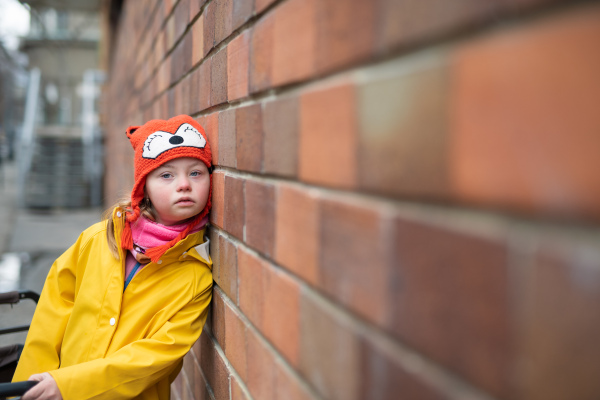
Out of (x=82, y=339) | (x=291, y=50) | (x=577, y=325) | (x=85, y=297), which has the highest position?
(x=291, y=50)

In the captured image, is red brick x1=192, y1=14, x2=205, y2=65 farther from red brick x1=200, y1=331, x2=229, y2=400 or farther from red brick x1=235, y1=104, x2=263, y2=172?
red brick x1=200, y1=331, x2=229, y2=400

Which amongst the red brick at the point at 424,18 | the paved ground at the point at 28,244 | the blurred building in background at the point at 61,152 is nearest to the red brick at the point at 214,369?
the red brick at the point at 424,18

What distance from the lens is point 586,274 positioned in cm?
38

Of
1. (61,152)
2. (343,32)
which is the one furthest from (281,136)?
(61,152)

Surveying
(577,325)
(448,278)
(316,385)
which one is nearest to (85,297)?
(316,385)

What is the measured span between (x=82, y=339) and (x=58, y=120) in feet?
72.3

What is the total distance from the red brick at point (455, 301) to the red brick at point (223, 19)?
0.94 metres

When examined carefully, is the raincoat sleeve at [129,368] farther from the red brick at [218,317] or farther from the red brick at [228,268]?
the red brick at [228,268]

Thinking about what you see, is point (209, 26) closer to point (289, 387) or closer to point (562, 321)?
point (289, 387)

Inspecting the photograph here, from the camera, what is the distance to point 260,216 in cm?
109

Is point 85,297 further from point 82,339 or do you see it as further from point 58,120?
point 58,120

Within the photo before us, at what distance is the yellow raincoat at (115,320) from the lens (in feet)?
4.61

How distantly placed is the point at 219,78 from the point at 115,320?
0.87 m

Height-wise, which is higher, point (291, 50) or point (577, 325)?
point (291, 50)
